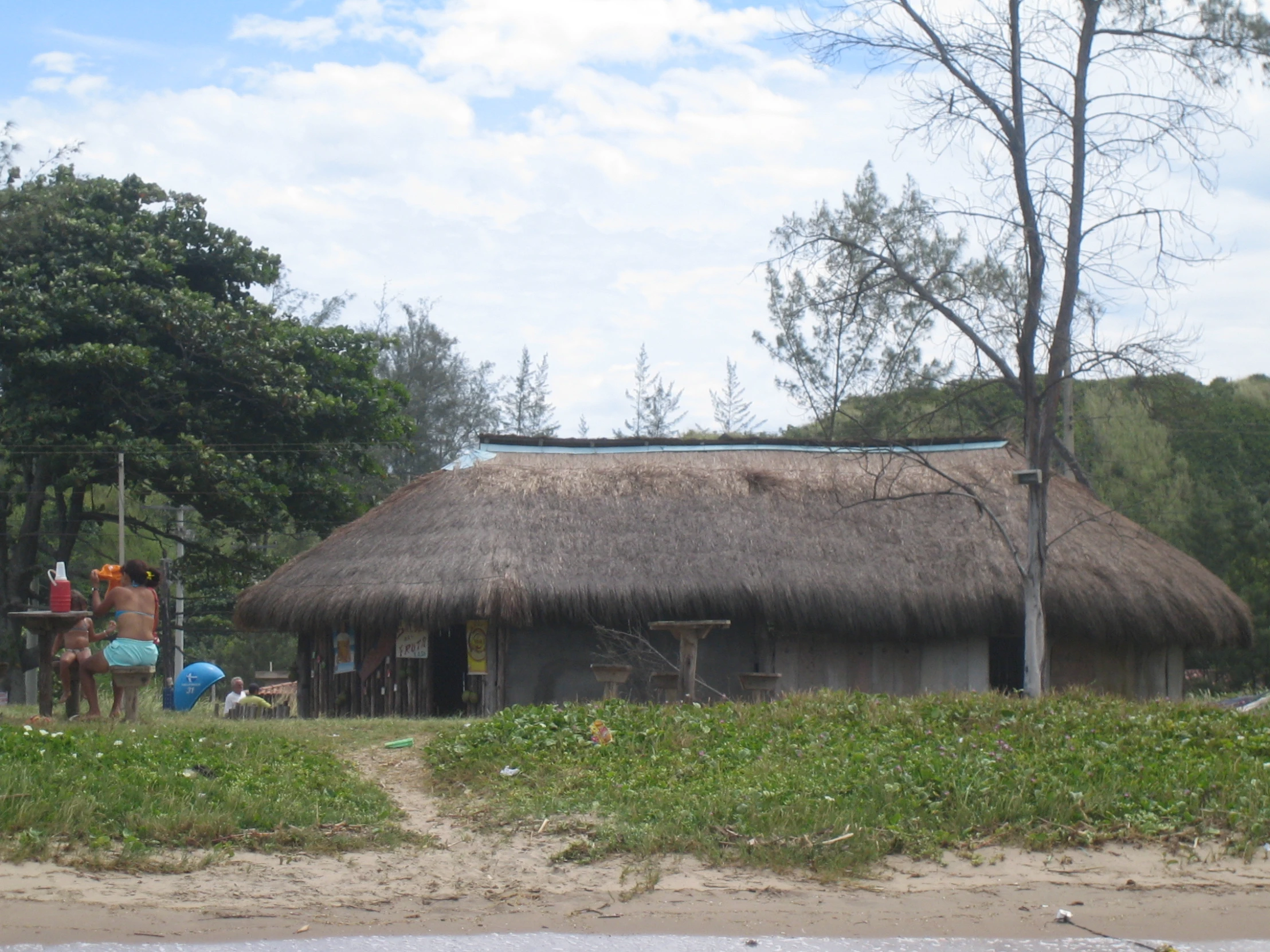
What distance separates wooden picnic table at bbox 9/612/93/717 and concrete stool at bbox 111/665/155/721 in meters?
0.47

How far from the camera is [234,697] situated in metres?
19.5

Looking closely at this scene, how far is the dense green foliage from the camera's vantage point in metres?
6.64

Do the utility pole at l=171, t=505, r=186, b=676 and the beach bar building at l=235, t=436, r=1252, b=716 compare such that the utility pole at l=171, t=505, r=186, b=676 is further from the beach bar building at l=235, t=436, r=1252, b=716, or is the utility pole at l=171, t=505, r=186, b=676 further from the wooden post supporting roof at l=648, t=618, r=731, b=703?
the wooden post supporting roof at l=648, t=618, r=731, b=703

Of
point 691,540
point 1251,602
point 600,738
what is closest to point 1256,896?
point 600,738

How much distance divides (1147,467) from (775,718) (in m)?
27.2

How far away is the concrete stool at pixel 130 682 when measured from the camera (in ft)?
31.2

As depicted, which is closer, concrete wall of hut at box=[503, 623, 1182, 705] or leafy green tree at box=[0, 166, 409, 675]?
concrete wall of hut at box=[503, 623, 1182, 705]

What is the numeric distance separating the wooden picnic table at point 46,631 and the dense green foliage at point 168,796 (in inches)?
36.7

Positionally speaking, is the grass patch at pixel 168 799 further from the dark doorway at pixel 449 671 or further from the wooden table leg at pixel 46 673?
the dark doorway at pixel 449 671

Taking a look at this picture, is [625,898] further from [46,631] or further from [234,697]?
[234,697]

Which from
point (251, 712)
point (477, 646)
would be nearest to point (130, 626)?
point (477, 646)

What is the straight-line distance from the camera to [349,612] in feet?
51.4

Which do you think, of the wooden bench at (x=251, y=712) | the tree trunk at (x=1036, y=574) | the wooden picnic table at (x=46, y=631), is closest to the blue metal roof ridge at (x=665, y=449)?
the tree trunk at (x=1036, y=574)

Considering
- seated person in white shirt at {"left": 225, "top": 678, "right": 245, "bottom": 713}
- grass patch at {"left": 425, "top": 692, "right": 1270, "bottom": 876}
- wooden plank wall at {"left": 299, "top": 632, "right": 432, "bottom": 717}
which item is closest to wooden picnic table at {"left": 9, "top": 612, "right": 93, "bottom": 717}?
grass patch at {"left": 425, "top": 692, "right": 1270, "bottom": 876}
